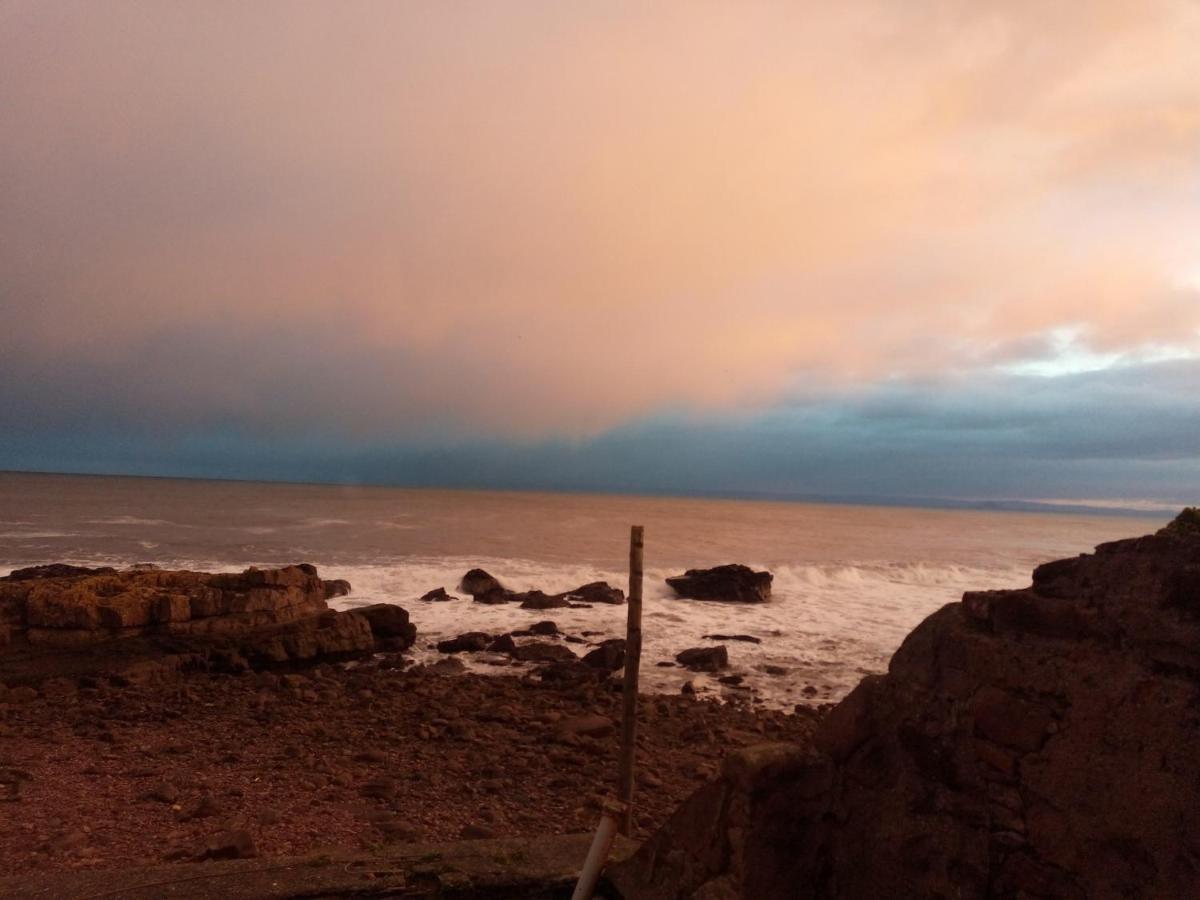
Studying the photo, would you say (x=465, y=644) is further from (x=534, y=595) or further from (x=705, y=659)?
(x=534, y=595)

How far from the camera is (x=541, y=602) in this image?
21.5 metres

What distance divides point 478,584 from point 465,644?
25.7 feet

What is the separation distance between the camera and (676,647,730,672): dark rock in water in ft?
48.9

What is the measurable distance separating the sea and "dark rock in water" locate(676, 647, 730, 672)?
44 centimetres

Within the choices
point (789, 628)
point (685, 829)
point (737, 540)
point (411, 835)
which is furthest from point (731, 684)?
point (737, 540)

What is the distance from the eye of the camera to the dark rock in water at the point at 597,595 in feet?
75.1

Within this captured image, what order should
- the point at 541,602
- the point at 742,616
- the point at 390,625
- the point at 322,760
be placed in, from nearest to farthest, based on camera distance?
the point at 322,760
the point at 390,625
the point at 742,616
the point at 541,602

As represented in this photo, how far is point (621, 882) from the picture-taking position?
449cm

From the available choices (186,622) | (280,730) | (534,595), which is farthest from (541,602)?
(280,730)

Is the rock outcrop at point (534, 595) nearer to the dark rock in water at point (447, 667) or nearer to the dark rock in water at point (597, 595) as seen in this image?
the dark rock in water at point (597, 595)

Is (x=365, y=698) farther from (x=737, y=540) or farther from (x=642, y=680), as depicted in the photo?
(x=737, y=540)

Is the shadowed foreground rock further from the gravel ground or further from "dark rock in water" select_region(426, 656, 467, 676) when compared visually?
"dark rock in water" select_region(426, 656, 467, 676)

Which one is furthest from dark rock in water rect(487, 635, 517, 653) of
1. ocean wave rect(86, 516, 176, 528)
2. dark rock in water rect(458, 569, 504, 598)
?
ocean wave rect(86, 516, 176, 528)

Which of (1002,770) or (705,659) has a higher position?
(1002,770)
